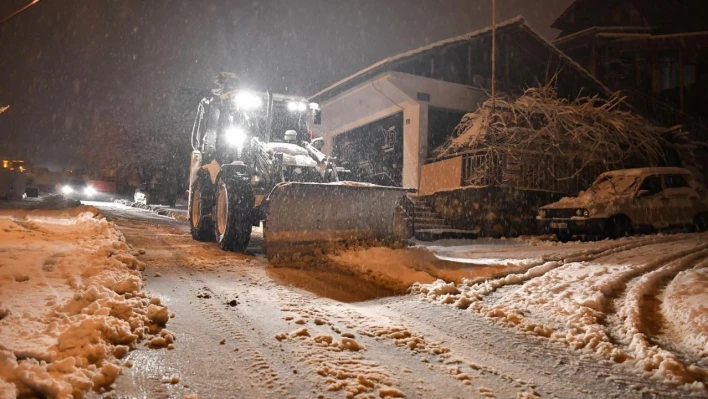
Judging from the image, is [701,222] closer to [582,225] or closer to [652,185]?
[652,185]

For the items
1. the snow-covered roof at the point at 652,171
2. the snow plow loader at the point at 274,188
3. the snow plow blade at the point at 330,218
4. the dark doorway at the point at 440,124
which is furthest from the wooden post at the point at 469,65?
the snow plow blade at the point at 330,218

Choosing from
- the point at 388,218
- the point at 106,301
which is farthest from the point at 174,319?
the point at 388,218

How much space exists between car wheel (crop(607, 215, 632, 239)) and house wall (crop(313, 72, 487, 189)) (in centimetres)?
690

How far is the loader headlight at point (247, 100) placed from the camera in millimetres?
9711

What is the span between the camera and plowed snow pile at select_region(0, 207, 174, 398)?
2791 mm

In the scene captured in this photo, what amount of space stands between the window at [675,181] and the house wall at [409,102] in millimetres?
7412

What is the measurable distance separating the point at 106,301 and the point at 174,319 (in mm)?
590

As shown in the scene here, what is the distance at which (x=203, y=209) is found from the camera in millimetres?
10148

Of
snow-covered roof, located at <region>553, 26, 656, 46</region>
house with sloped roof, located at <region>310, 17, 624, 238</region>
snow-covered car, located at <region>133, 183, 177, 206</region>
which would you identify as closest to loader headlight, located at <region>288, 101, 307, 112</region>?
house with sloped roof, located at <region>310, 17, 624, 238</region>

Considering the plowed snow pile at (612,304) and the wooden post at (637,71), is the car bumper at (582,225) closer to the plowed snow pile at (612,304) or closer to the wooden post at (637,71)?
the plowed snow pile at (612,304)

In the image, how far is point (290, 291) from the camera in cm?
560

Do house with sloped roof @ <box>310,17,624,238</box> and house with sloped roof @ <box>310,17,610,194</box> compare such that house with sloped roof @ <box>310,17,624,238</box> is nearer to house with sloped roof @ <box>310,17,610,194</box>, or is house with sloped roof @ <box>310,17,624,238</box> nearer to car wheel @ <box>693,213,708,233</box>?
house with sloped roof @ <box>310,17,610,194</box>

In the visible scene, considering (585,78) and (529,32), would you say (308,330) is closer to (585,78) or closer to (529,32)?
(529,32)

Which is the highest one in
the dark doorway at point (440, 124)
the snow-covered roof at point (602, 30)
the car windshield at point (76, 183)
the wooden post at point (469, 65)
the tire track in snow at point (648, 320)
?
the snow-covered roof at point (602, 30)
